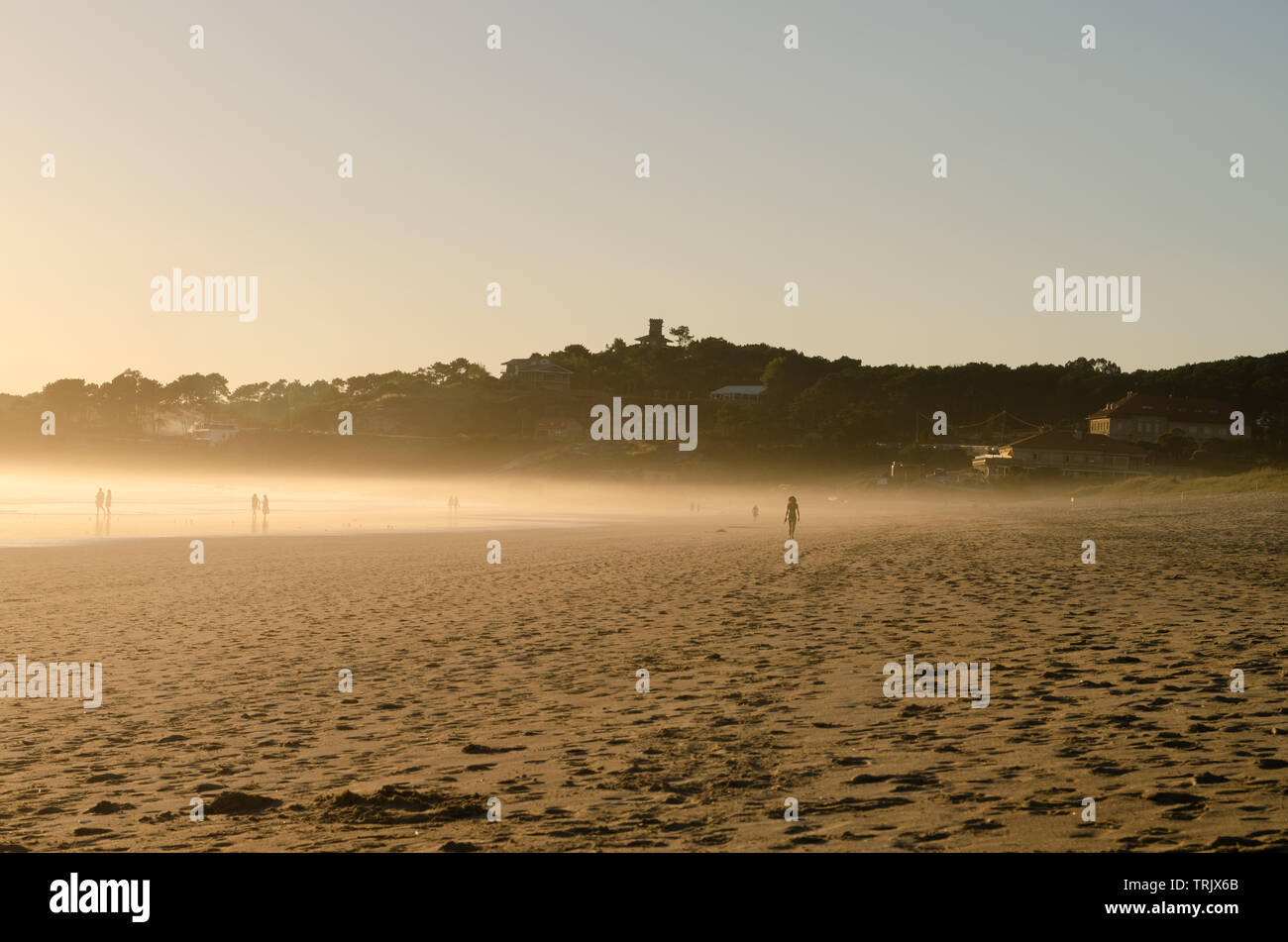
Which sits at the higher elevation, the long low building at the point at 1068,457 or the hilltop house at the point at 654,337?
the hilltop house at the point at 654,337

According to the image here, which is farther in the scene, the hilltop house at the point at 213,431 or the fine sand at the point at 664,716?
the hilltop house at the point at 213,431

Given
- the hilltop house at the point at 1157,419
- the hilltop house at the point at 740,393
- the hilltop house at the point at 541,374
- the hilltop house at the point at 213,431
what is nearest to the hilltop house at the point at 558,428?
the hilltop house at the point at 740,393

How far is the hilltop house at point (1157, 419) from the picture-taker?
9856cm

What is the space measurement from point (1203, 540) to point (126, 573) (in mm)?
26743

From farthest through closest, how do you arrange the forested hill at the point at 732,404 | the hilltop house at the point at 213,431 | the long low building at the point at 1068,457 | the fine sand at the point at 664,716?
the hilltop house at the point at 213,431
the forested hill at the point at 732,404
the long low building at the point at 1068,457
the fine sand at the point at 664,716

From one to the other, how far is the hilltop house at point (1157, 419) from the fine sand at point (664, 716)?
84.7 metres

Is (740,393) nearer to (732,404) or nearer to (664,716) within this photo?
(732,404)

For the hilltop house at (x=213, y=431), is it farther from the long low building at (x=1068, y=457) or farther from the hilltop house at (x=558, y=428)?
the long low building at (x=1068, y=457)

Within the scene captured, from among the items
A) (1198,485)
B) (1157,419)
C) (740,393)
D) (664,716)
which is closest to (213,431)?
(740,393)

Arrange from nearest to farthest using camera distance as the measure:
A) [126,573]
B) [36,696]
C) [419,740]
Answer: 1. [419,740]
2. [36,696]
3. [126,573]

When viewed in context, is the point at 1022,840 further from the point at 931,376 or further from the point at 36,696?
the point at 931,376

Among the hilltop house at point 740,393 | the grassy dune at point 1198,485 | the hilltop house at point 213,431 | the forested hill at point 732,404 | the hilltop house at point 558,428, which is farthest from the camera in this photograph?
the hilltop house at point 213,431
